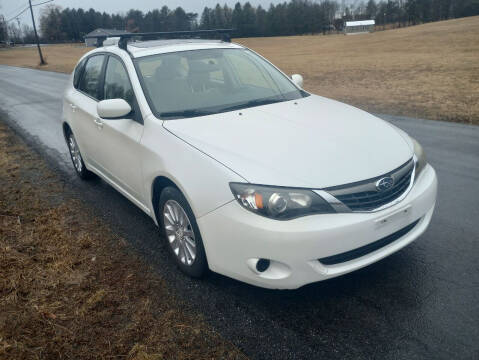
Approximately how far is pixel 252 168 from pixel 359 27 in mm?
101709

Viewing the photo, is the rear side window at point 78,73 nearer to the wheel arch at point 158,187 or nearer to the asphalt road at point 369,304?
the asphalt road at point 369,304

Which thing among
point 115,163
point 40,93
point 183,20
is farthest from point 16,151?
point 183,20

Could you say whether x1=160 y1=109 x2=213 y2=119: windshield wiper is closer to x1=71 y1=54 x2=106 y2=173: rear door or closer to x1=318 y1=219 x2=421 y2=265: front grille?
x1=71 y1=54 x2=106 y2=173: rear door

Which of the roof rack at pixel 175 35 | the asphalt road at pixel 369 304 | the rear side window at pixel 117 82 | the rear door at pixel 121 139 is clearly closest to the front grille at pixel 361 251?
the asphalt road at pixel 369 304

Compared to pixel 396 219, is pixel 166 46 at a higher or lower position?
higher

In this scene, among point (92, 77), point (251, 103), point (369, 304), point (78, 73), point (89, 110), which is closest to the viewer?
point (369, 304)

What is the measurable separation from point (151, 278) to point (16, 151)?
581cm

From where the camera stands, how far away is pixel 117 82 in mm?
4453

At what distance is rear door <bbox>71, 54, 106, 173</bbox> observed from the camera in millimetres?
4895

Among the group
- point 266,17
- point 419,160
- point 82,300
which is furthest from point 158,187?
point 266,17

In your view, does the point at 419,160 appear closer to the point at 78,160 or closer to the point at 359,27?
the point at 78,160

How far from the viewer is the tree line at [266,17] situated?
86812mm

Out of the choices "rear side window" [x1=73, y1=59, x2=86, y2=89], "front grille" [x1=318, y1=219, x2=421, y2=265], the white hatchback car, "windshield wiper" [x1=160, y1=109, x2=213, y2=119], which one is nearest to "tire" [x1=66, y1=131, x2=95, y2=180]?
"rear side window" [x1=73, y1=59, x2=86, y2=89]

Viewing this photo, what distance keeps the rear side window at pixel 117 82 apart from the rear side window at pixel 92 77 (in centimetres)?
26
